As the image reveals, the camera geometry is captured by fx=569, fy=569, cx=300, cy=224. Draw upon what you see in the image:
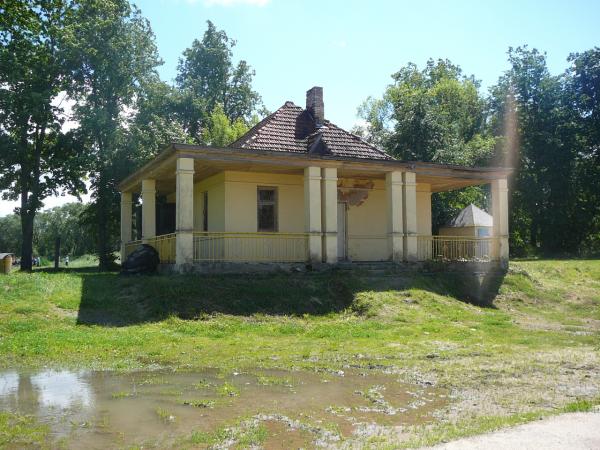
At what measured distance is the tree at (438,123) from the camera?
111 feet

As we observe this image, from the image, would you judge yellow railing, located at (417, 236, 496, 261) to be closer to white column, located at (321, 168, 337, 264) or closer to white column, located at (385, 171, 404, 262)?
white column, located at (385, 171, 404, 262)

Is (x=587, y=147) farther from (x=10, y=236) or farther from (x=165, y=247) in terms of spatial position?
(x=10, y=236)

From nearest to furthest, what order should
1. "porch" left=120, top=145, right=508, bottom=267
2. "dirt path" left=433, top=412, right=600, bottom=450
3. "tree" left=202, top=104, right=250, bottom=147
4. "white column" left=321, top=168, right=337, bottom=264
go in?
"dirt path" left=433, top=412, right=600, bottom=450 < "porch" left=120, top=145, right=508, bottom=267 < "white column" left=321, top=168, right=337, bottom=264 < "tree" left=202, top=104, right=250, bottom=147

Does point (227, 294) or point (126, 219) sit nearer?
point (227, 294)

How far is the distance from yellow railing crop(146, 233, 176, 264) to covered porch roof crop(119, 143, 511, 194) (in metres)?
2.26

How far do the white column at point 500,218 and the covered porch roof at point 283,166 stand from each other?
38 cm

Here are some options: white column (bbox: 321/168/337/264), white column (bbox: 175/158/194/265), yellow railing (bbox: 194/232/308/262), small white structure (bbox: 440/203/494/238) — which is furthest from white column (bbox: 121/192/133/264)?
small white structure (bbox: 440/203/494/238)

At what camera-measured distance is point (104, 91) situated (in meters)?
33.0

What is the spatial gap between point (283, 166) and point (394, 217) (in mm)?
4244

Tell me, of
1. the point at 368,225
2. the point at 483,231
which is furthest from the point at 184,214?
the point at 483,231

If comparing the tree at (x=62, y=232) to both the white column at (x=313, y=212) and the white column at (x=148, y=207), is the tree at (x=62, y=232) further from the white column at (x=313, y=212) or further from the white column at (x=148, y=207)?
the white column at (x=313, y=212)

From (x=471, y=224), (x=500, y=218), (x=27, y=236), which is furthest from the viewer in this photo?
(x=27, y=236)

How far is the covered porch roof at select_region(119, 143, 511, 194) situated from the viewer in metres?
16.7

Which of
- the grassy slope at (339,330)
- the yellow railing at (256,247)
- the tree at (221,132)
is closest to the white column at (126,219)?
the grassy slope at (339,330)
